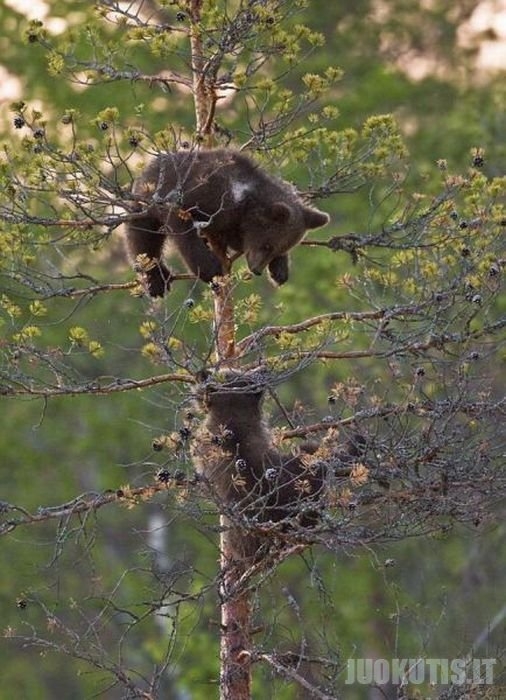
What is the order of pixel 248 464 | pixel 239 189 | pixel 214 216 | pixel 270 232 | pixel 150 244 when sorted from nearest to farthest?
pixel 248 464 → pixel 214 216 → pixel 150 244 → pixel 239 189 → pixel 270 232

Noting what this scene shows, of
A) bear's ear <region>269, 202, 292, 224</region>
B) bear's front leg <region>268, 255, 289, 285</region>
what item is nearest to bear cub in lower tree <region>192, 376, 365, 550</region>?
bear's ear <region>269, 202, 292, 224</region>

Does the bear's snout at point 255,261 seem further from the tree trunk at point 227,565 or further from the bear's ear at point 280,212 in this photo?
the tree trunk at point 227,565

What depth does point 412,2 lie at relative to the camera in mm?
24109

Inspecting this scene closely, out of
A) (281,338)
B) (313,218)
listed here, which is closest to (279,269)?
(313,218)

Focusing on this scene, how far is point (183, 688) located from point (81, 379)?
32.0ft

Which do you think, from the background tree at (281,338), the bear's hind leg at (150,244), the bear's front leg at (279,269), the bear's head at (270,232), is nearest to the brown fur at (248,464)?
the background tree at (281,338)

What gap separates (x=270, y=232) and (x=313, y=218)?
0.72m

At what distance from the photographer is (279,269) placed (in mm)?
10992

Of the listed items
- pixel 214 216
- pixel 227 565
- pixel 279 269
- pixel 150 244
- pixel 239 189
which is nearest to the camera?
pixel 227 565

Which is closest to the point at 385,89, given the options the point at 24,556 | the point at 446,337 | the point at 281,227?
the point at 24,556

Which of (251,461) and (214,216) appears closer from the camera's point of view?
(251,461)

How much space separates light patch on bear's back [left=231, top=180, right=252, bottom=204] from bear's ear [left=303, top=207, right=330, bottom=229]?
0.88m

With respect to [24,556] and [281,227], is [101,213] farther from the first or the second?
[24,556]

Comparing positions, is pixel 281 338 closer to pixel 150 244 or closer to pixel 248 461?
pixel 248 461
